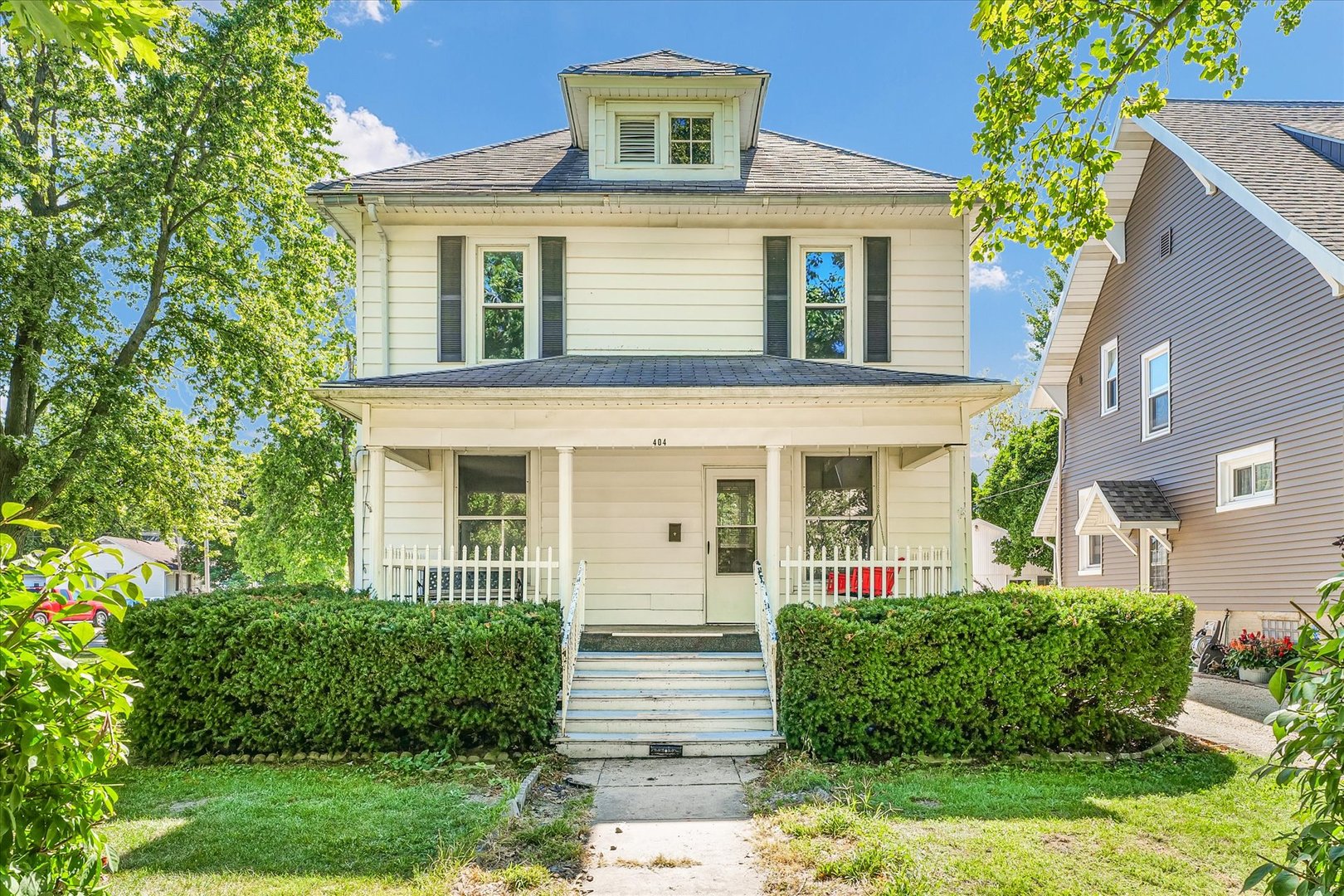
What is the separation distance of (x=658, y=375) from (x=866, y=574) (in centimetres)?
329

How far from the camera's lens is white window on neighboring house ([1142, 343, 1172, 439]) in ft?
49.7

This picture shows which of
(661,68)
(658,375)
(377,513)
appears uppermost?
(661,68)

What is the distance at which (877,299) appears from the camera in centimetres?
1062

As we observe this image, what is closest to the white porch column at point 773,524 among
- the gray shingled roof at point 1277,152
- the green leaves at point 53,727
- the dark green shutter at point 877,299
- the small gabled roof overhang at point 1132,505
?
the dark green shutter at point 877,299

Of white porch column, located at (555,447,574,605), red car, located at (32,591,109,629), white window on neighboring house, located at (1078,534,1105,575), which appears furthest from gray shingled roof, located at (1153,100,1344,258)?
red car, located at (32,591,109,629)

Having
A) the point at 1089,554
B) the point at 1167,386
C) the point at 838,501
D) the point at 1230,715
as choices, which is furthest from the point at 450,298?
the point at 1089,554

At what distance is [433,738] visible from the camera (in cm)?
718

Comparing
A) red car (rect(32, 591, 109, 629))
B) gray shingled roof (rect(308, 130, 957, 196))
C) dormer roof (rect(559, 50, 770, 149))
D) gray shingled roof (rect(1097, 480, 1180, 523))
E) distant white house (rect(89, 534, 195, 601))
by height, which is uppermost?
dormer roof (rect(559, 50, 770, 149))

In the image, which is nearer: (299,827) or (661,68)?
(299,827)

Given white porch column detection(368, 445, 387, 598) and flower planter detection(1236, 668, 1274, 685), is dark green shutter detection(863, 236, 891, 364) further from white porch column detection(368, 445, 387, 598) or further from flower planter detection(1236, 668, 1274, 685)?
flower planter detection(1236, 668, 1274, 685)

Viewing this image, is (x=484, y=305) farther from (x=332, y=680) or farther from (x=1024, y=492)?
(x=1024, y=492)

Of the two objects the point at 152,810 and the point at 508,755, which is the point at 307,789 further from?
the point at 508,755

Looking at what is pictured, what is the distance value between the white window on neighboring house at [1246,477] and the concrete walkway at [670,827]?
32.3 ft

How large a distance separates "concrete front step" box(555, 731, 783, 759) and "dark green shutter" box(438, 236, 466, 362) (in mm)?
5062
